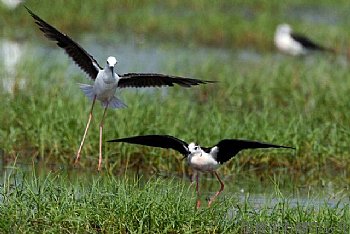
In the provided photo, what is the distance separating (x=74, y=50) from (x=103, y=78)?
40cm

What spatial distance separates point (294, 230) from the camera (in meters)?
6.39

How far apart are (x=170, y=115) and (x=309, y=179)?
1.55m

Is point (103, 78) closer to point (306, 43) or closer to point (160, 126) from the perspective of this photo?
point (160, 126)

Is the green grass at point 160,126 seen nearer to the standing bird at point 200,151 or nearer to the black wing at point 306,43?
the standing bird at point 200,151

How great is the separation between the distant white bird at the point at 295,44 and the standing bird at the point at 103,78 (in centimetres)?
860

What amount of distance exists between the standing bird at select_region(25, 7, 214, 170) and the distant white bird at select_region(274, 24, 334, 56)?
8.60 metres

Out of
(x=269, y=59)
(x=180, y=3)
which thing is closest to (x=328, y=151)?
(x=269, y=59)

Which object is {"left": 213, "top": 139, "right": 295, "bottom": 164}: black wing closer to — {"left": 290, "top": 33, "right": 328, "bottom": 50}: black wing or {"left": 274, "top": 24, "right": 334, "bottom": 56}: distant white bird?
{"left": 274, "top": 24, "right": 334, "bottom": 56}: distant white bird

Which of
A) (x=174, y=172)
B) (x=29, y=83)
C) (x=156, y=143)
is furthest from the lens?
(x=29, y=83)

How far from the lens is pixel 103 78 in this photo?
768cm

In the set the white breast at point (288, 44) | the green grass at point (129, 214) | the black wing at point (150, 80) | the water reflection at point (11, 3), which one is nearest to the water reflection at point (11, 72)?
the water reflection at point (11, 3)

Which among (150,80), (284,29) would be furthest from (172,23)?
(150,80)

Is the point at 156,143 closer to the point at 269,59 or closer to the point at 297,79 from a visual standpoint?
the point at 297,79

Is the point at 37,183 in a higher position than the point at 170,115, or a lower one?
lower
